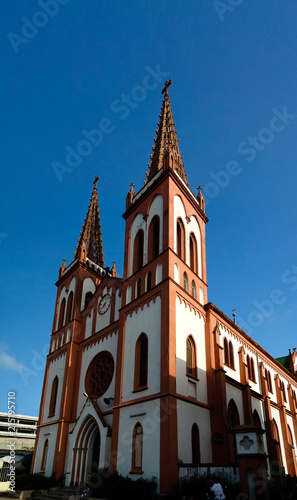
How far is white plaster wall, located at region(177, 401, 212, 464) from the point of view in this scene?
14789 millimetres

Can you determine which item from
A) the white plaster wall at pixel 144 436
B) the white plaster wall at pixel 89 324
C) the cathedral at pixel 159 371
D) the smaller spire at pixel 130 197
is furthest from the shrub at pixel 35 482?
the smaller spire at pixel 130 197

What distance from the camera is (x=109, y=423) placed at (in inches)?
749

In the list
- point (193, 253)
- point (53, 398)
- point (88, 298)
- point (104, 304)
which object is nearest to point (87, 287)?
point (88, 298)

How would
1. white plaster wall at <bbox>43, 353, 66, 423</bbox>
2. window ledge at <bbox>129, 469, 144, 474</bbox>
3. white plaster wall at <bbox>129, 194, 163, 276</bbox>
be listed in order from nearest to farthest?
window ledge at <bbox>129, 469, 144, 474</bbox>, white plaster wall at <bbox>129, 194, 163, 276</bbox>, white plaster wall at <bbox>43, 353, 66, 423</bbox>

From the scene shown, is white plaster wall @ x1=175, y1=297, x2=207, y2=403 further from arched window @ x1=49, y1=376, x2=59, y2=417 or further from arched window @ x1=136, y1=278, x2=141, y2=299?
arched window @ x1=49, y1=376, x2=59, y2=417

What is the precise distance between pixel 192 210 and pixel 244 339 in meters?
9.76

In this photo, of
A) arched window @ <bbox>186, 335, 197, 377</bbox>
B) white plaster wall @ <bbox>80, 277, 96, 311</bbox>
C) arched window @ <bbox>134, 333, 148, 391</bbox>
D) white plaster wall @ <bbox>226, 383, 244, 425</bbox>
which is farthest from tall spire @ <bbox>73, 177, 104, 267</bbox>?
white plaster wall @ <bbox>226, 383, 244, 425</bbox>

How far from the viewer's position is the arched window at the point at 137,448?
49.9ft

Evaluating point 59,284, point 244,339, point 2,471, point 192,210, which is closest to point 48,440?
point 2,471

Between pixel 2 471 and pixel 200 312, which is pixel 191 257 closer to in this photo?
pixel 200 312

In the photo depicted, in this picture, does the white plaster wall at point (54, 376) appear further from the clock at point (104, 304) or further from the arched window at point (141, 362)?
the arched window at point (141, 362)

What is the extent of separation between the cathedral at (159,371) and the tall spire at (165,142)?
0.12 m

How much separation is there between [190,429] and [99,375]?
26.5ft

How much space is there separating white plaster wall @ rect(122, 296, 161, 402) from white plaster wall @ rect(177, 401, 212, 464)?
1.48 meters
